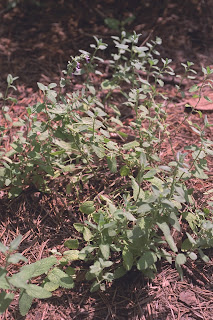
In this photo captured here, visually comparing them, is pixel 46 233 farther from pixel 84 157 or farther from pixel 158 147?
pixel 158 147

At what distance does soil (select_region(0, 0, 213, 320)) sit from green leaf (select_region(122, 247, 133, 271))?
198 millimetres

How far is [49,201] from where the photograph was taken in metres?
2.53

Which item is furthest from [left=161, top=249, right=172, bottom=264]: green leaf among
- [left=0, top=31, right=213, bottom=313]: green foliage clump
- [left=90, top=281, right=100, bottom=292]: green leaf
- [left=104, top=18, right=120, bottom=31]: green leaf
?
[left=104, top=18, right=120, bottom=31]: green leaf

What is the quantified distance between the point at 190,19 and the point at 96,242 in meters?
2.94

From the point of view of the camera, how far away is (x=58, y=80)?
3533 mm

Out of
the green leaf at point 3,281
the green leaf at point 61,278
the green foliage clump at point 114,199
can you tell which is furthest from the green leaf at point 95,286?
the green leaf at point 3,281

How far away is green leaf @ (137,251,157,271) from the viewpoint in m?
1.83

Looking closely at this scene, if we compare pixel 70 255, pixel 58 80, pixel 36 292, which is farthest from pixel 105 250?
pixel 58 80

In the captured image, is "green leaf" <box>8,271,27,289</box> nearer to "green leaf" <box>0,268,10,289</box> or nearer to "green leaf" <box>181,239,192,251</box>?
"green leaf" <box>0,268,10,289</box>

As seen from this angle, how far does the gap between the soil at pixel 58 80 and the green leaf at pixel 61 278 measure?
0.15m

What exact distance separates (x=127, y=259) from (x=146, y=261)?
147 millimetres

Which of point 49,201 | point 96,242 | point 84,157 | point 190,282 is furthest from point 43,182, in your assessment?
point 190,282

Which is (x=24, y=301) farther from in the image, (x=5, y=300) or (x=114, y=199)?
(x=114, y=199)

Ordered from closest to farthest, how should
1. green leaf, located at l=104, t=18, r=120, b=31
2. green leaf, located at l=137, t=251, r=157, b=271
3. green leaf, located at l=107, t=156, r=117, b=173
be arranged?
green leaf, located at l=137, t=251, r=157, b=271 < green leaf, located at l=107, t=156, r=117, b=173 < green leaf, located at l=104, t=18, r=120, b=31
